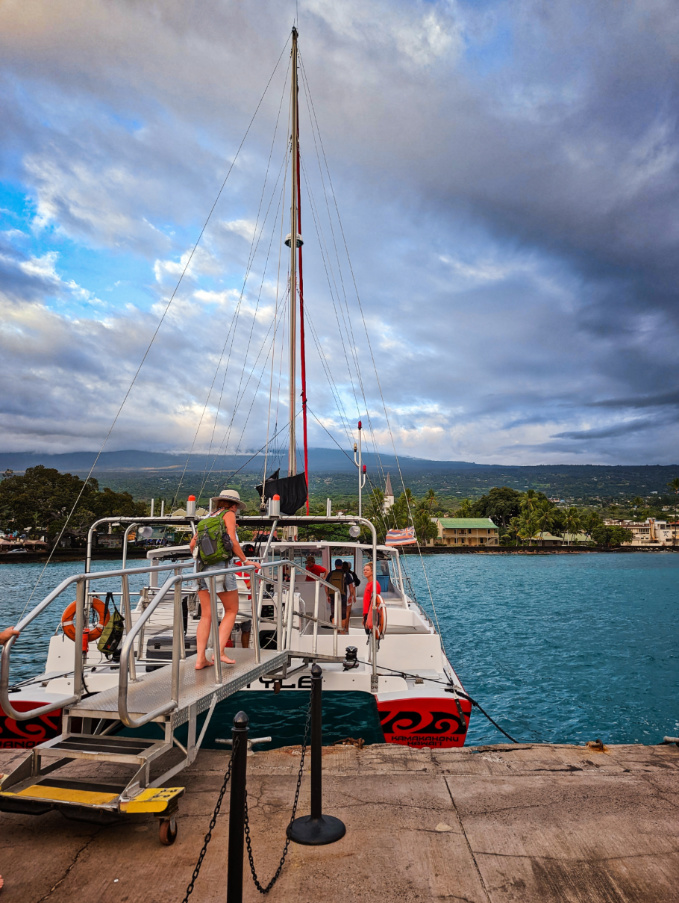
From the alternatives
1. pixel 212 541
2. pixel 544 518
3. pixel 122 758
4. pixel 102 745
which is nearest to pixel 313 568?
pixel 212 541

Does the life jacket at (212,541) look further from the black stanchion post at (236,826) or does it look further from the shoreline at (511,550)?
the shoreline at (511,550)

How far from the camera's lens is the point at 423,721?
26.5 ft

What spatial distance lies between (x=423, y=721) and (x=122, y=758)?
528cm

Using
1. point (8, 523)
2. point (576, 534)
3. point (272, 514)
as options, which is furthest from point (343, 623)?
point (576, 534)

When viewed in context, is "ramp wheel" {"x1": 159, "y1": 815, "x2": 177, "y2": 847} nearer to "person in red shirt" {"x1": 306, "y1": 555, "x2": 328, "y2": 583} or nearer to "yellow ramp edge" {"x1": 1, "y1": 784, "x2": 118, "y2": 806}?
"yellow ramp edge" {"x1": 1, "y1": 784, "x2": 118, "y2": 806}

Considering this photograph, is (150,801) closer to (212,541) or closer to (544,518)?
(212,541)

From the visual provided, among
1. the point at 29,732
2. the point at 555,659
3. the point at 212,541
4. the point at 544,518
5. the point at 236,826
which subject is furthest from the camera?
the point at 544,518

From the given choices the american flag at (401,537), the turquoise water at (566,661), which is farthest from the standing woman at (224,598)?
the american flag at (401,537)

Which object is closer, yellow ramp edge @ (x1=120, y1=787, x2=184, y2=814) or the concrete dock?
the concrete dock

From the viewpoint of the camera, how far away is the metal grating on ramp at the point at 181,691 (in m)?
4.38

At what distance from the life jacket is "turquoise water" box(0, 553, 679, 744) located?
4.57 metres

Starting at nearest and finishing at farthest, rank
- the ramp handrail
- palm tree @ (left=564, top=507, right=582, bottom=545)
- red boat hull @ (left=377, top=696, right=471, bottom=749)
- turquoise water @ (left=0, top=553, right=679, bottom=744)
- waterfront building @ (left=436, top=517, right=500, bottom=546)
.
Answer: the ramp handrail, red boat hull @ (left=377, top=696, right=471, bottom=749), turquoise water @ (left=0, top=553, right=679, bottom=744), palm tree @ (left=564, top=507, right=582, bottom=545), waterfront building @ (left=436, top=517, right=500, bottom=546)

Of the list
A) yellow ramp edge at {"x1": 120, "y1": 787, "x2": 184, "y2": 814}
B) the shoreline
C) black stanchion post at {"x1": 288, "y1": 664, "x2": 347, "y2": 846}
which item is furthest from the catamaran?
the shoreline

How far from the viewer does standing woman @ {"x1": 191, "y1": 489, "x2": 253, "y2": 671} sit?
5750 millimetres
